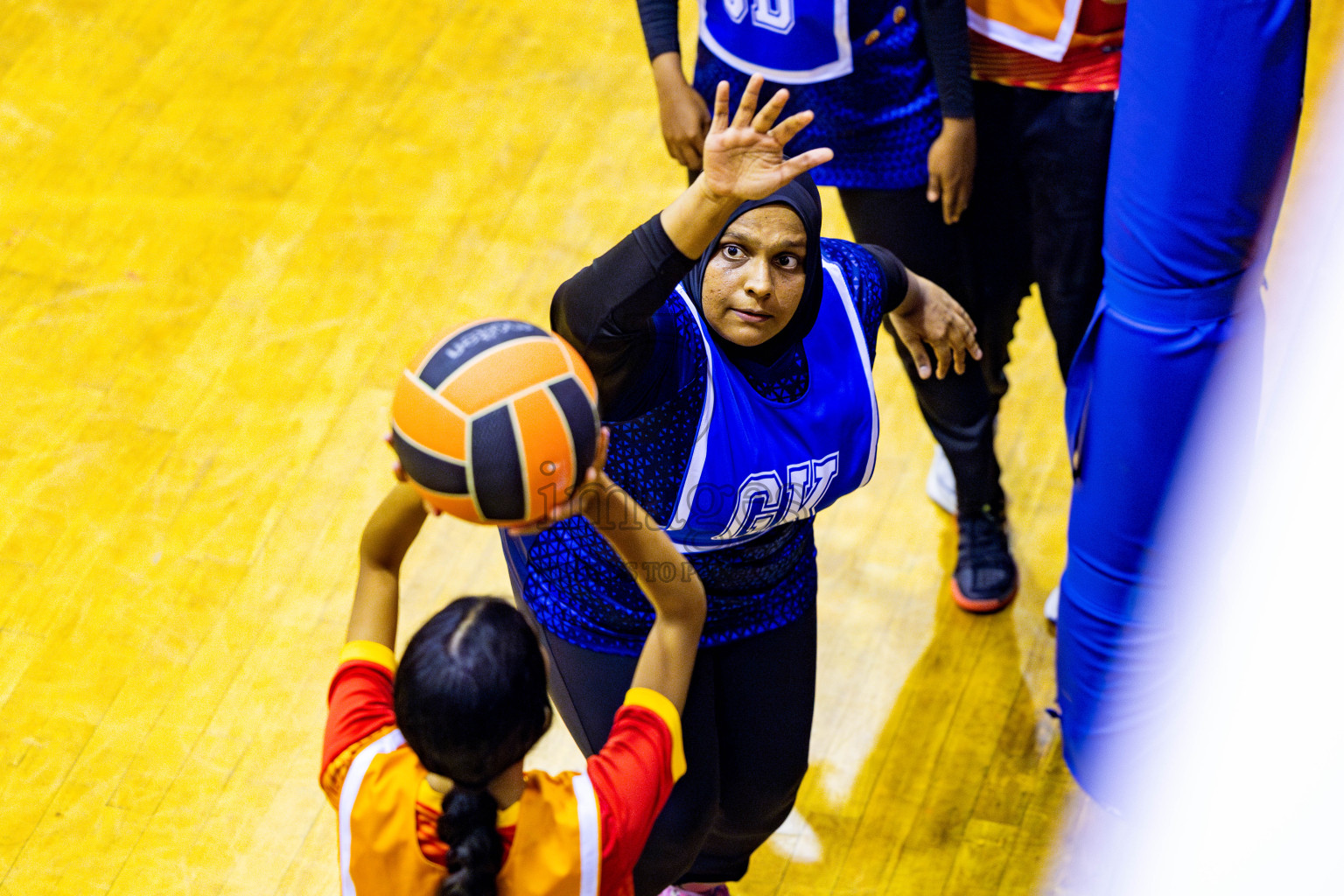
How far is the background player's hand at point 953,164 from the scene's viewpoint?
2264 millimetres

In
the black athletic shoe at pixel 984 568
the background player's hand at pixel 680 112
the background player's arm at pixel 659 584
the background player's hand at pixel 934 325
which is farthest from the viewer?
the black athletic shoe at pixel 984 568

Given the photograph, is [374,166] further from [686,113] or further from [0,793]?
[0,793]

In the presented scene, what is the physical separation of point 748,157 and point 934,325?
2.49ft

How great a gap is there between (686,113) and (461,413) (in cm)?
115

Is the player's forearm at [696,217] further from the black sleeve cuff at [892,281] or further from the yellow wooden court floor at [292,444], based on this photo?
the yellow wooden court floor at [292,444]

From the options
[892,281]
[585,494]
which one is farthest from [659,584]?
[892,281]

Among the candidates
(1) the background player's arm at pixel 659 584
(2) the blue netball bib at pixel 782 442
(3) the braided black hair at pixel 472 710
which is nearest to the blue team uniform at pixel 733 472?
(2) the blue netball bib at pixel 782 442

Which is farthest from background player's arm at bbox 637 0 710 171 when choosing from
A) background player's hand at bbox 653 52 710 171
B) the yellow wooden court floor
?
the yellow wooden court floor

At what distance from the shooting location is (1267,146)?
1408 mm

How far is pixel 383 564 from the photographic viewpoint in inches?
64.6

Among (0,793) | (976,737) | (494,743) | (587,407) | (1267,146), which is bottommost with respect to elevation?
(976,737)

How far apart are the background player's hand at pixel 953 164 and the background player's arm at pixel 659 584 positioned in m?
1.02

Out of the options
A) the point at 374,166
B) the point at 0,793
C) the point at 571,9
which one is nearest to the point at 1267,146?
the point at 0,793

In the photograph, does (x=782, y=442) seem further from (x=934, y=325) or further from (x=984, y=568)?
(x=984, y=568)
